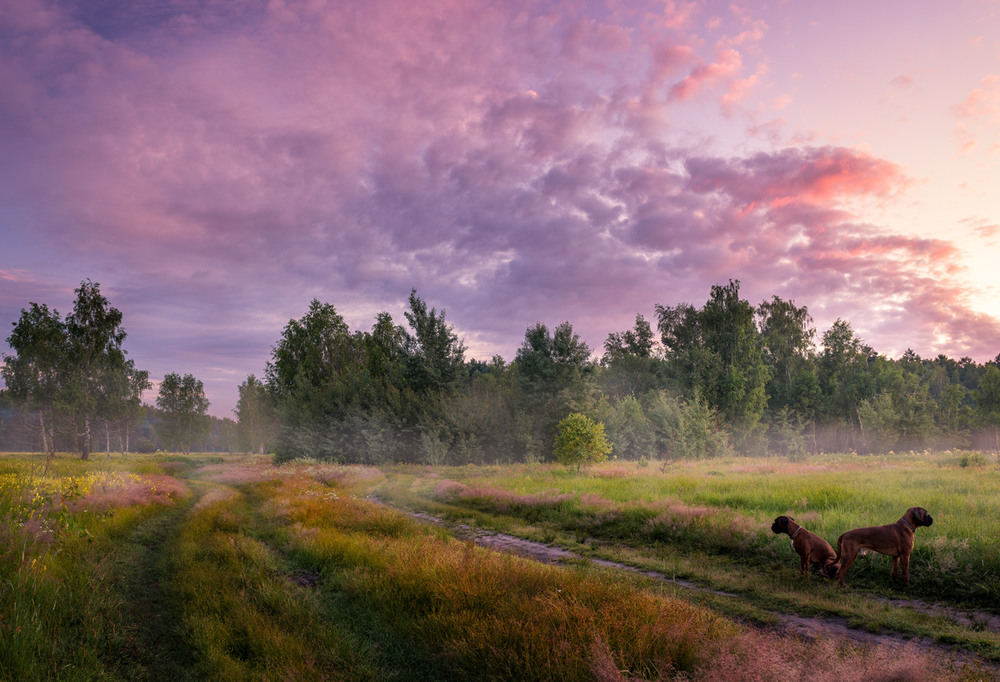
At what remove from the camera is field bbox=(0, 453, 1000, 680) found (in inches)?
192

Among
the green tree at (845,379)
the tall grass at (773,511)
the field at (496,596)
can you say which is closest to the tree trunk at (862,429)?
the green tree at (845,379)

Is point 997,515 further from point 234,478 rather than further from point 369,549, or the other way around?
point 234,478

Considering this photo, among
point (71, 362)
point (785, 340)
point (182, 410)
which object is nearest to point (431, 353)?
point (71, 362)

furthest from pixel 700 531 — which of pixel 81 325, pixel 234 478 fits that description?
pixel 81 325

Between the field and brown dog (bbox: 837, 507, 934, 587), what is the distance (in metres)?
0.43

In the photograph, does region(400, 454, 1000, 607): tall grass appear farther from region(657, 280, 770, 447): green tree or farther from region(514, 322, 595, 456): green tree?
region(657, 280, 770, 447): green tree

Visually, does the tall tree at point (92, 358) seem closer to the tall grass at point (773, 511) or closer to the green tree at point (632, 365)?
the tall grass at point (773, 511)

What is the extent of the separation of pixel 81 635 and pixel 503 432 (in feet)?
123

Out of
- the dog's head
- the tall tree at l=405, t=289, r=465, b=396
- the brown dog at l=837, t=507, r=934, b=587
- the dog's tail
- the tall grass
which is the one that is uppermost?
the tall tree at l=405, t=289, r=465, b=396

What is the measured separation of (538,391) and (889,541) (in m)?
34.8

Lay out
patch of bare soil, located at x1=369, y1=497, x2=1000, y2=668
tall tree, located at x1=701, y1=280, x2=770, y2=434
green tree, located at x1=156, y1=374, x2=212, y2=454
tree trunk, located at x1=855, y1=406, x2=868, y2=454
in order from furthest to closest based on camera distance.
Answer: green tree, located at x1=156, y1=374, x2=212, y2=454
tree trunk, located at x1=855, y1=406, x2=868, y2=454
tall tree, located at x1=701, y1=280, x2=770, y2=434
patch of bare soil, located at x1=369, y1=497, x2=1000, y2=668

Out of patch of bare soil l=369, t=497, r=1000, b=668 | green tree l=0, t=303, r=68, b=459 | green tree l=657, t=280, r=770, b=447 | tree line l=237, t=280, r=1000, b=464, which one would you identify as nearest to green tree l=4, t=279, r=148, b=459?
green tree l=0, t=303, r=68, b=459

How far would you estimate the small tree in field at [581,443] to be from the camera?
25.2m

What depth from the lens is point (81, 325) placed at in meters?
43.3
